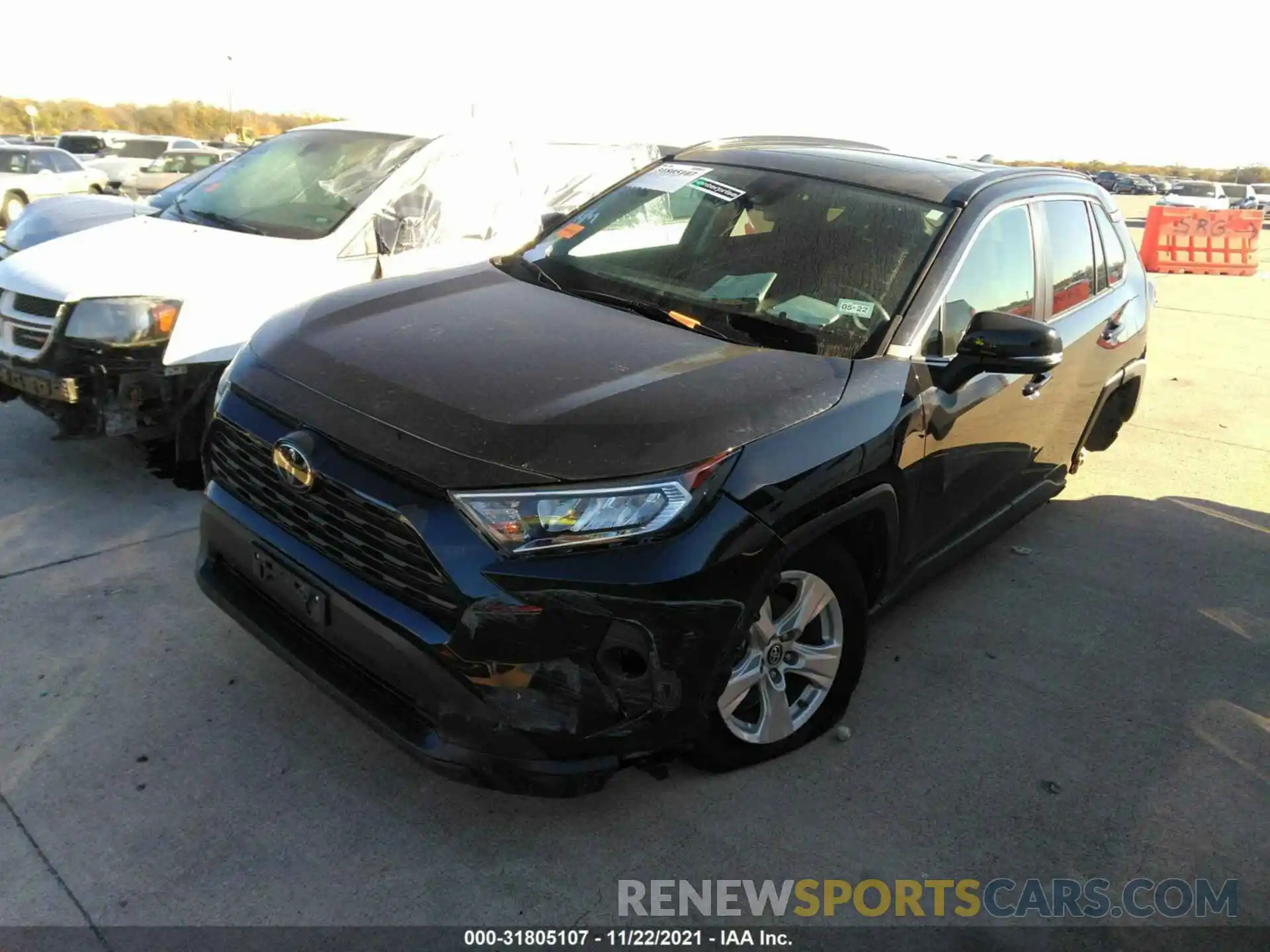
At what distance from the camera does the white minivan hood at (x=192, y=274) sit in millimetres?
4355

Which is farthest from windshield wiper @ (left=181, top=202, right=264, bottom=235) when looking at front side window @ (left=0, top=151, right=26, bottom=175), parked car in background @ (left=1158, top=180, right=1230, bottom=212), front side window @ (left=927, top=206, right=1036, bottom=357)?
parked car in background @ (left=1158, top=180, right=1230, bottom=212)

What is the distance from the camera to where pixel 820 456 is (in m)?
2.75

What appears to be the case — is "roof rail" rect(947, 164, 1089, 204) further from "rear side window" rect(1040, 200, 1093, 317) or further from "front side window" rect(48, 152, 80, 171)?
"front side window" rect(48, 152, 80, 171)

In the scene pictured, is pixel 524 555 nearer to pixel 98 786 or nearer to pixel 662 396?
pixel 662 396

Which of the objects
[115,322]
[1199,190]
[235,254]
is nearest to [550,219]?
[235,254]

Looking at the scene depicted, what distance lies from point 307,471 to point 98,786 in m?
1.11

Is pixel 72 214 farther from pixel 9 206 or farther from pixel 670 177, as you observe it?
pixel 9 206

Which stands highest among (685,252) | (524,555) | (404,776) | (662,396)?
(685,252)

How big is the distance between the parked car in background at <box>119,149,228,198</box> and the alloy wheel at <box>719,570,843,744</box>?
20.9m

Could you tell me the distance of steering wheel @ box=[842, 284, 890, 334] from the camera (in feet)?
10.5

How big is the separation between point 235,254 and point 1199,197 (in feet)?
124

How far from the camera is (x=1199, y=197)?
34.6 meters

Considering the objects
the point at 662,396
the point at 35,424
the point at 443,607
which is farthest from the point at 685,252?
the point at 35,424

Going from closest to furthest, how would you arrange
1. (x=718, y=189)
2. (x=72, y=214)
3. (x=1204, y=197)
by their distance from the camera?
1. (x=718, y=189)
2. (x=72, y=214)
3. (x=1204, y=197)
